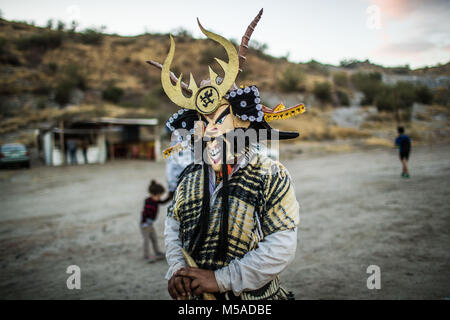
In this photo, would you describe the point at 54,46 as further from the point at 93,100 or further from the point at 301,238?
the point at 301,238

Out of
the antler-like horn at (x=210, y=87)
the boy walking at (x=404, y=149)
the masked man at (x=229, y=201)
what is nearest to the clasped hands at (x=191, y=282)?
the masked man at (x=229, y=201)

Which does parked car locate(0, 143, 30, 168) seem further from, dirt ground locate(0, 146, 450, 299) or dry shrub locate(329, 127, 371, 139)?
dry shrub locate(329, 127, 371, 139)

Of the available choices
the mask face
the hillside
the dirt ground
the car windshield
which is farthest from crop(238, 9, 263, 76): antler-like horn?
the car windshield

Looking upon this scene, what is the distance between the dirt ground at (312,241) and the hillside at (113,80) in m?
12.9

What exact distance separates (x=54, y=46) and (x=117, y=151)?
3233 cm

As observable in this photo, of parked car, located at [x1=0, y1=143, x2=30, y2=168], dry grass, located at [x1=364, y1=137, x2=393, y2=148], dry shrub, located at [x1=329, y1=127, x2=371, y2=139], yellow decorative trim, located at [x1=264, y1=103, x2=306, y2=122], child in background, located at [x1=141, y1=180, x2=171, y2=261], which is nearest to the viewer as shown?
yellow decorative trim, located at [x1=264, y1=103, x2=306, y2=122]

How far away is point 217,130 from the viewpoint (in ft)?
5.99

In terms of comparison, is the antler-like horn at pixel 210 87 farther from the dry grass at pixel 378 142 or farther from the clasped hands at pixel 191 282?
the dry grass at pixel 378 142

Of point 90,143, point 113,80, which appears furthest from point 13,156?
point 113,80

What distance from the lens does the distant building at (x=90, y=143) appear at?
1956 cm

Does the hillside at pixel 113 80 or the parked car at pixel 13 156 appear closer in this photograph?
the parked car at pixel 13 156

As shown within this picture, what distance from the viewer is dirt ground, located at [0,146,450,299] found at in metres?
3.87

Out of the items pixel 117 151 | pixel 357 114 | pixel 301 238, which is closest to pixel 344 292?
pixel 301 238

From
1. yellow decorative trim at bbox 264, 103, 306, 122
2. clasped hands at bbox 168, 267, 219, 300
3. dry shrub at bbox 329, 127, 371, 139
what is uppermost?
dry shrub at bbox 329, 127, 371, 139
